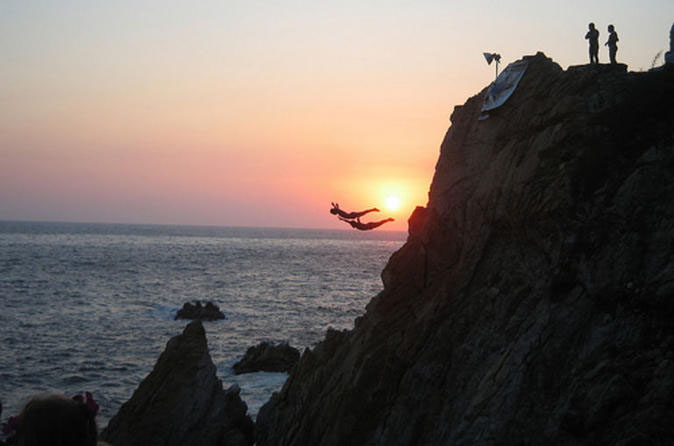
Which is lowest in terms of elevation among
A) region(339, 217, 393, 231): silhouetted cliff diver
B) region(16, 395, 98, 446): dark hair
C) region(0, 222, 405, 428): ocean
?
region(0, 222, 405, 428): ocean

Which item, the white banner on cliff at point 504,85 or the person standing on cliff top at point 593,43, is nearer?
the white banner on cliff at point 504,85

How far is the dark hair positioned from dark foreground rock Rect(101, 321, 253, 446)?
52.9 ft

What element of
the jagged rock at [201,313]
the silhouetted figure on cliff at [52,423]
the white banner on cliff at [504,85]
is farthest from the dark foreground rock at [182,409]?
the jagged rock at [201,313]

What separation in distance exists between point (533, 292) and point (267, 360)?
75.2 feet

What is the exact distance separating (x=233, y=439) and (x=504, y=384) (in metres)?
11.7

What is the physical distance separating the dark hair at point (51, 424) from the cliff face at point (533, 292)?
822cm

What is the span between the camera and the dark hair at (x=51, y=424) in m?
3.92

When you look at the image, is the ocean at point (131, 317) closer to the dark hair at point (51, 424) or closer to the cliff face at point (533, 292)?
the dark hair at point (51, 424)

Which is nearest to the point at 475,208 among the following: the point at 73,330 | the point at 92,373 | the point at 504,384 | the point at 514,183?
the point at 514,183

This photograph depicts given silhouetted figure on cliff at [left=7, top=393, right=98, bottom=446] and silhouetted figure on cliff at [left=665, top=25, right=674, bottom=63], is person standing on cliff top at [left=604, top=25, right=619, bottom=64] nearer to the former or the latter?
silhouetted figure on cliff at [left=665, top=25, right=674, bottom=63]

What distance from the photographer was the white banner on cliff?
49.0 ft

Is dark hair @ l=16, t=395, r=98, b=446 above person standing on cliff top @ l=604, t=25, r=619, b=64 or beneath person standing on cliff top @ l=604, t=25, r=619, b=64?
beneath

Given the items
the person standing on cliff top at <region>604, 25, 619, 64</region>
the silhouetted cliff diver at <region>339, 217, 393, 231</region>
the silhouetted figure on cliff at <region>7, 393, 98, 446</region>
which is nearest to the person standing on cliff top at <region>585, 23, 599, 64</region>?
the person standing on cliff top at <region>604, 25, 619, 64</region>

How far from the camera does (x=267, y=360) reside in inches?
1291
